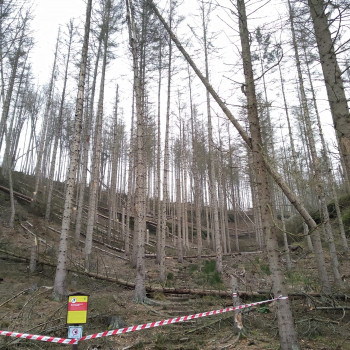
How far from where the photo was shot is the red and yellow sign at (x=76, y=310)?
3277mm

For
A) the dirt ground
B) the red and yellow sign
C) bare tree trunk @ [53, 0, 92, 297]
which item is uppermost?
bare tree trunk @ [53, 0, 92, 297]

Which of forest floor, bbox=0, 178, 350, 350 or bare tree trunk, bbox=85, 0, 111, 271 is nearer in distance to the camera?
forest floor, bbox=0, 178, 350, 350

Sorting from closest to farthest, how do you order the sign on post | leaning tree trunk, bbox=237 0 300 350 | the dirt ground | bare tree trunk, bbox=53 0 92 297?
the sign on post
leaning tree trunk, bbox=237 0 300 350
the dirt ground
bare tree trunk, bbox=53 0 92 297

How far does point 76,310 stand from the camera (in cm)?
331

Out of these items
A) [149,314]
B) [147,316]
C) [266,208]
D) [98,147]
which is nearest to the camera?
[266,208]

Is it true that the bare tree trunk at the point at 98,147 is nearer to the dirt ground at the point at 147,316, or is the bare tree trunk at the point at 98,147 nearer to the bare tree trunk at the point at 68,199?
the dirt ground at the point at 147,316

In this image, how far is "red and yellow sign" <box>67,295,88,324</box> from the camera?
328 cm

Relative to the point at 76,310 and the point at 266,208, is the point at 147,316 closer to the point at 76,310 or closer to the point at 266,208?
the point at 76,310

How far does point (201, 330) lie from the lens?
5.12 meters

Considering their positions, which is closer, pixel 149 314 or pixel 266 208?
pixel 266 208

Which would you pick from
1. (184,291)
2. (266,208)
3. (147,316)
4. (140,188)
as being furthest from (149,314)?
(266,208)

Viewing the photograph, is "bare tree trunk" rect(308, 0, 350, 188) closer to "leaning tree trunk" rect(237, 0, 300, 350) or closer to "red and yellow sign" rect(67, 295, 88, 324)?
"leaning tree trunk" rect(237, 0, 300, 350)

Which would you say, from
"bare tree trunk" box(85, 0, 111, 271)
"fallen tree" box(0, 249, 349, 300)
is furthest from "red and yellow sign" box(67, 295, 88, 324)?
"bare tree trunk" box(85, 0, 111, 271)

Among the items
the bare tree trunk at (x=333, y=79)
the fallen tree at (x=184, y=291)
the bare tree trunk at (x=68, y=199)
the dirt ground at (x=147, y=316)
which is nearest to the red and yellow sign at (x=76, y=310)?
the dirt ground at (x=147, y=316)
